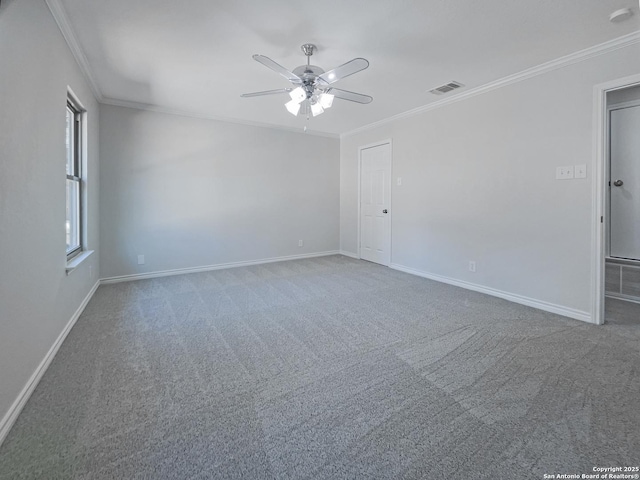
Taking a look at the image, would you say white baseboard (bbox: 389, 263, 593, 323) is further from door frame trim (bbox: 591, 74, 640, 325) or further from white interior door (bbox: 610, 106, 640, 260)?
white interior door (bbox: 610, 106, 640, 260)

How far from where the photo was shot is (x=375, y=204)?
514 cm

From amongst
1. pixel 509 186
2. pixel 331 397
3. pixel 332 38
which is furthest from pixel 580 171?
pixel 331 397

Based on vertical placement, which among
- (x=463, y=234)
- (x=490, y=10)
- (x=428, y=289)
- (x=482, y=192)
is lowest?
(x=428, y=289)


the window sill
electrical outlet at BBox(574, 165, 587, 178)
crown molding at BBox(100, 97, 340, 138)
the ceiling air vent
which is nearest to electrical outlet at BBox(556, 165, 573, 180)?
electrical outlet at BBox(574, 165, 587, 178)

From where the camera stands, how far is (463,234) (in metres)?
3.71

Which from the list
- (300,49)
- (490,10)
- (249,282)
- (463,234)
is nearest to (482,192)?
(463,234)

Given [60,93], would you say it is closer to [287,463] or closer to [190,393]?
[190,393]

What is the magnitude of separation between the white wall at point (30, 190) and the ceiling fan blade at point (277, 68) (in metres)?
1.29

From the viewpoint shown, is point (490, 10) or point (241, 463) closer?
point (241, 463)

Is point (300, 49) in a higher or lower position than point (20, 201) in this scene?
higher

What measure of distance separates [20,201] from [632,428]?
3302 mm

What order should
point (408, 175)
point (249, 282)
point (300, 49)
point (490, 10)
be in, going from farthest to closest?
point (408, 175) < point (249, 282) < point (300, 49) < point (490, 10)

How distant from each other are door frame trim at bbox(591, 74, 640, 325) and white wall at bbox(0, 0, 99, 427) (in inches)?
158

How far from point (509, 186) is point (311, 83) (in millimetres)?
2331
